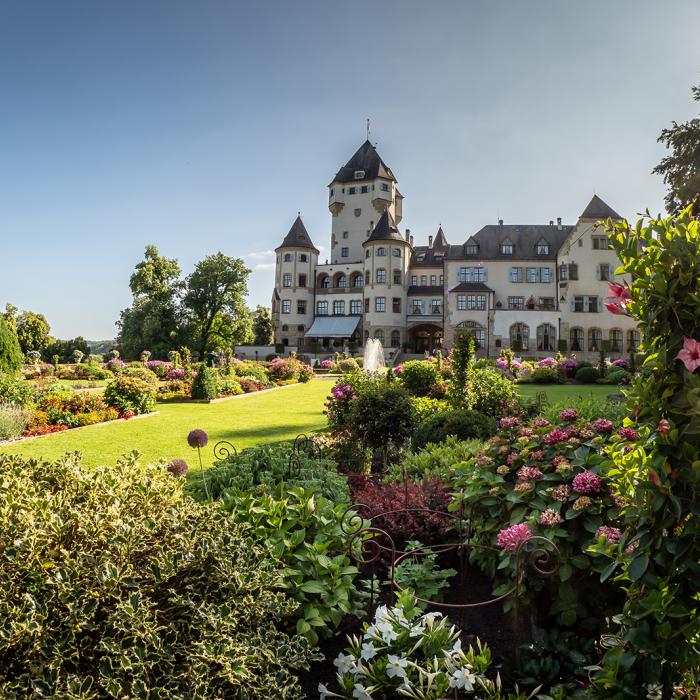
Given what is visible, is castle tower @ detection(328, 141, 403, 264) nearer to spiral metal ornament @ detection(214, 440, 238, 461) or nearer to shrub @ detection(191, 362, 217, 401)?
shrub @ detection(191, 362, 217, 401)

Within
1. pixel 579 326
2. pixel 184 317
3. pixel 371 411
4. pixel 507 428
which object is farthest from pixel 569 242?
pixel 507 428

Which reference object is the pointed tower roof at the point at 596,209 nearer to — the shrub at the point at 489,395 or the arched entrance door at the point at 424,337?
the arched entrance door at the point at 424,337

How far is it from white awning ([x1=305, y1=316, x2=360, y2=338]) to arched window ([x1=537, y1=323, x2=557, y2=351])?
20461 millimetres

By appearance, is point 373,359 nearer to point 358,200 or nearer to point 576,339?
point 576,339

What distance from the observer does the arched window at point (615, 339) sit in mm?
51156

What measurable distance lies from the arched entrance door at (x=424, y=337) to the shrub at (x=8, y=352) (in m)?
48.3

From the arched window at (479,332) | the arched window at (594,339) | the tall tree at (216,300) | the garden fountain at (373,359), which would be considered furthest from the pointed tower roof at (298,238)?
the arched window at (594,339)

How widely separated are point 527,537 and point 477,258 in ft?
183

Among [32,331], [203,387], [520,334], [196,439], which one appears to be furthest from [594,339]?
[32,331]

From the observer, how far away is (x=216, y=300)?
179 ft

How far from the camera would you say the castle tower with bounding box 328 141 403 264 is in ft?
214

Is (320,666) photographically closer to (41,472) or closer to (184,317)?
(41,472)

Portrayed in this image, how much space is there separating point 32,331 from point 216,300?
75.8 ft

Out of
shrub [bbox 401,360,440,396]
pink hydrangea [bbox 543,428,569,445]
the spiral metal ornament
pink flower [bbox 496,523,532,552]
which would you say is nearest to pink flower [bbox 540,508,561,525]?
pink flower [bbox 496,523,532,552]
